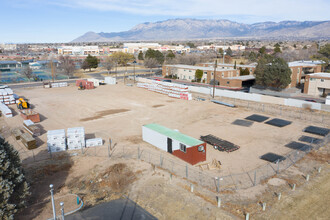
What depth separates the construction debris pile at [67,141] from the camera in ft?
82.3

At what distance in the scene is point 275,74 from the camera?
4994 centimetres

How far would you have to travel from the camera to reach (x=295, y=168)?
21609 mm

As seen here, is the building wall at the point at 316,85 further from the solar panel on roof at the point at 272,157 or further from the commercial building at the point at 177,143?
the commercial building at the point at 177,143

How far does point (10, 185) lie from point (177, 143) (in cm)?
1368

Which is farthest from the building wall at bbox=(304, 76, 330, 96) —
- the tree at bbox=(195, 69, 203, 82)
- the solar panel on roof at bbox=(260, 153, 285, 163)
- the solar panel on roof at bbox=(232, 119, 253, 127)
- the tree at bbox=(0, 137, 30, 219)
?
the tree at bbox=(0, 137, 30, 219)

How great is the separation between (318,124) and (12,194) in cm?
3523

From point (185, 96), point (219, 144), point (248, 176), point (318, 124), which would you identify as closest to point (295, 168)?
point (248, 176)

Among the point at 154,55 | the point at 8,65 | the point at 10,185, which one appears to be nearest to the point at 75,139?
the point at 10,185

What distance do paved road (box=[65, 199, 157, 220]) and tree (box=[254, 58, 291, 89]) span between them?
4346 centimetres

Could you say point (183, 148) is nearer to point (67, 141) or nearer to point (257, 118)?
point (67, 141)

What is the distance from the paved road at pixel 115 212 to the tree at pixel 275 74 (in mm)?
43465

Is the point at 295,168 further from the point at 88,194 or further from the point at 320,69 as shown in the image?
the point at 320,69

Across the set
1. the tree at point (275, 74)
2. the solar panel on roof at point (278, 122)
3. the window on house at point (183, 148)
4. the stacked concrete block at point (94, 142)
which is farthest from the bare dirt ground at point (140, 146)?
the tree at point (275, 74)

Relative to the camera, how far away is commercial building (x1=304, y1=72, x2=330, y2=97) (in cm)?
4828
